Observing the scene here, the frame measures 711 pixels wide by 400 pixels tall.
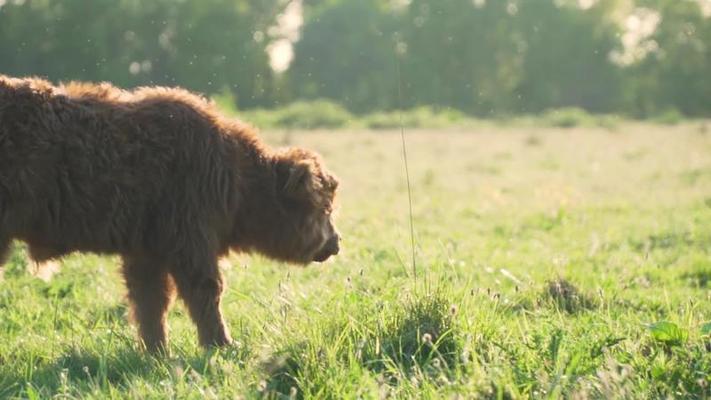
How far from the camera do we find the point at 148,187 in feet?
15.6

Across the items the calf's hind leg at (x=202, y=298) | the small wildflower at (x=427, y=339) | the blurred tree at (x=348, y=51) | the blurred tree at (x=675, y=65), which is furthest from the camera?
the blurred tree at (x=348, y=51)

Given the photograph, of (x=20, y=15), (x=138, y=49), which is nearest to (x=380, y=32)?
(x=138, y=49)

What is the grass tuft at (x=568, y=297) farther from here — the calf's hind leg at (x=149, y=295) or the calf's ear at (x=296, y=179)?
the calf's hind leg at (x=149, y=295)

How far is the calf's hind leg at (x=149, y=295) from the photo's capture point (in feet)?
16.6

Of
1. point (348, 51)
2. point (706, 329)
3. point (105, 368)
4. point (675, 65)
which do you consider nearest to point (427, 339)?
point (706, 329)

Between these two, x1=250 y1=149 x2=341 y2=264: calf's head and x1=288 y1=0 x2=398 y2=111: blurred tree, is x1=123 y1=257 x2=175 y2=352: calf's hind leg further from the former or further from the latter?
x1=288 y1=0 x2=398 y2=111: blurred tree

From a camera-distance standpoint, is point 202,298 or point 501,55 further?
point 501,55

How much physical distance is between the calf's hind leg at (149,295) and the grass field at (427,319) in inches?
5.8

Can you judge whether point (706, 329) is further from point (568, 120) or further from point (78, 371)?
point (568, 120)

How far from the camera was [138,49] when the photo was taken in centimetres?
2898

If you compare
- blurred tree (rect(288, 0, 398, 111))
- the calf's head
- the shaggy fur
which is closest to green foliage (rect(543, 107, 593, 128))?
blurred tree (rect(288, 0, 398, 111))

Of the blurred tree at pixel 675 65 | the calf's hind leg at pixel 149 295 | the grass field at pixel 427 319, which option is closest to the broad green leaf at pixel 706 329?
the grass field at pixel 427 319

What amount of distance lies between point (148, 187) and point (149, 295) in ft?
2.44

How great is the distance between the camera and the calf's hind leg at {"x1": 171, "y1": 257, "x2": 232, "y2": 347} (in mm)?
4785
